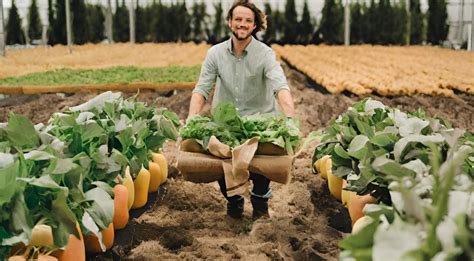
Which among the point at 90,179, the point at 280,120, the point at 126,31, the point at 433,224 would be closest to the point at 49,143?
the point at 90,179

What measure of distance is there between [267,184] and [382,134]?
137 cm

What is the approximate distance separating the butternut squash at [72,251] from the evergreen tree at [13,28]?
59.5 feet

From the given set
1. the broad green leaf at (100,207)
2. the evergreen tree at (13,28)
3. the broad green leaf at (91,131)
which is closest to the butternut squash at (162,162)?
the broad green leaf at (91,131)

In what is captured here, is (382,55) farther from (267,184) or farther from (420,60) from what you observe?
(267,184)

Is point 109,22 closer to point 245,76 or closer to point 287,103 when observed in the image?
point 245,76

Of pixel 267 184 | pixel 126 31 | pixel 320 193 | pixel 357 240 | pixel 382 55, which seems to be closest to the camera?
pixel 357 240

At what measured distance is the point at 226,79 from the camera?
5.75 m

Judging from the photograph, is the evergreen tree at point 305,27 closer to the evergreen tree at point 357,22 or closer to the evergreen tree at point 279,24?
the evergreen tree at point 279,24

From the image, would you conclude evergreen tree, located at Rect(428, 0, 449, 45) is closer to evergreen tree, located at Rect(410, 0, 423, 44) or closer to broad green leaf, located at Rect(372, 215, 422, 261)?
evergreen tree, located at Rect(410, 0, 423, 44)

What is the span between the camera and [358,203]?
4.47 meters

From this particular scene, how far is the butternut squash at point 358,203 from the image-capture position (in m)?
4.39

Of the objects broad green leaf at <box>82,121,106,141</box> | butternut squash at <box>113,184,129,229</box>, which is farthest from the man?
broad green leaf at <box>82,121,106,141</box>

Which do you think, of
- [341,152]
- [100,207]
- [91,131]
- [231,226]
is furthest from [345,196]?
[100,207]

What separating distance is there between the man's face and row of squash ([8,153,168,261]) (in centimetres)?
108
